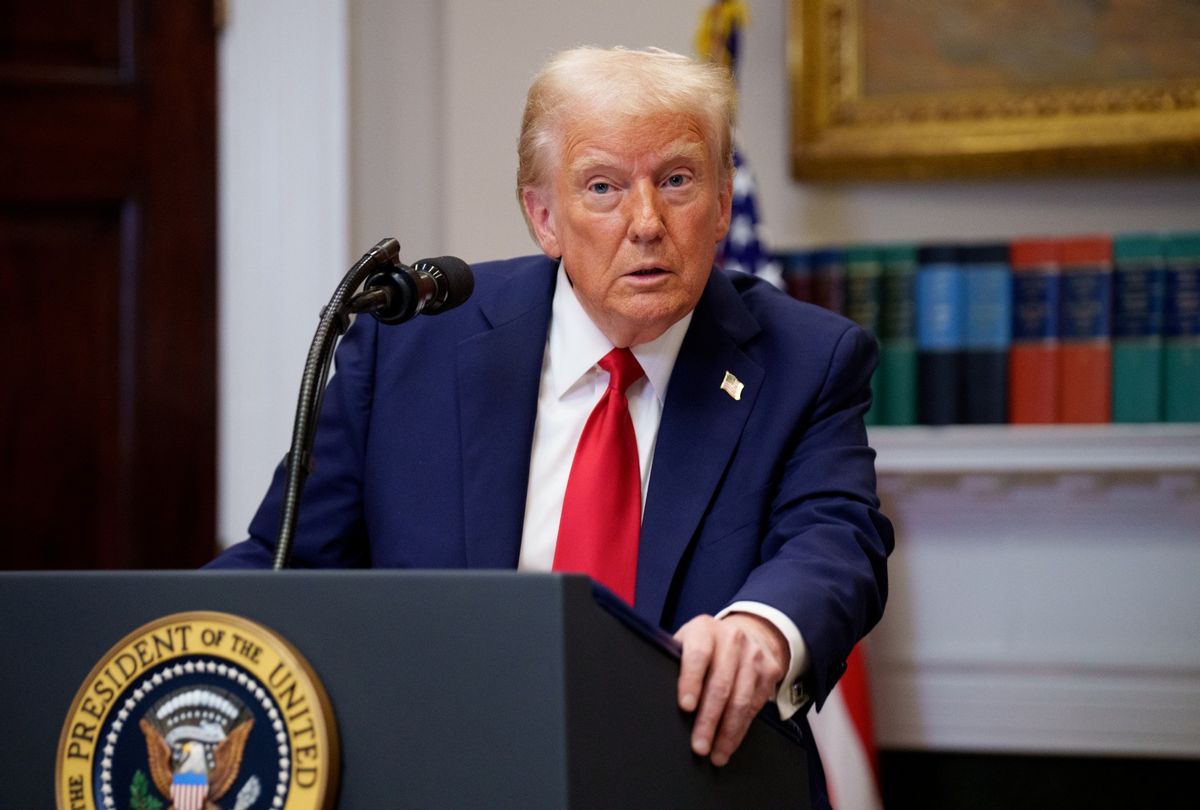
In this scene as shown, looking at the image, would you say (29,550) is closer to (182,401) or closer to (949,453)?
(182,401)

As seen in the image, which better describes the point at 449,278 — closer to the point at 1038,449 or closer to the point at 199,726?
the point at 199,726

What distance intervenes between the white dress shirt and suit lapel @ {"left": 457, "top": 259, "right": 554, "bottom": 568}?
32 mm

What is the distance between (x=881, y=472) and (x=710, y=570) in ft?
5.06

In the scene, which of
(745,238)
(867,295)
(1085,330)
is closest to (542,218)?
(745,238)

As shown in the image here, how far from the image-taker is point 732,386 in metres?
1.84

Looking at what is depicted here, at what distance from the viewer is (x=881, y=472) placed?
3.19 meters

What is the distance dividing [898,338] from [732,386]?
1.41 metres

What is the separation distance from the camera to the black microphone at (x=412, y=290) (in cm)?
140

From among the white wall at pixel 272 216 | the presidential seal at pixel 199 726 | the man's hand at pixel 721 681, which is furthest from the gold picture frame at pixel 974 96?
the presidential seal at pixel 199 726

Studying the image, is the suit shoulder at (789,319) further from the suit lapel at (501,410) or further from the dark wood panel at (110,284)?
the dark wood panel at (110,284)

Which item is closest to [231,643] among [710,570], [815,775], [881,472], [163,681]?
[163,681]

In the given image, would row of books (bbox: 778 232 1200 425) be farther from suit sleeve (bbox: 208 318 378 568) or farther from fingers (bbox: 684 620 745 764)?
fingers (bbox: 684 620 745 764)

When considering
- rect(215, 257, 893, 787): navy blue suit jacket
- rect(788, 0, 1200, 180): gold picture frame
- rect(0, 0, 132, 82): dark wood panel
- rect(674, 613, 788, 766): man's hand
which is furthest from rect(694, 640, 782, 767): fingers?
rect(0, 0, 132, 82): dark wood panel

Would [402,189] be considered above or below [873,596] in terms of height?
above
